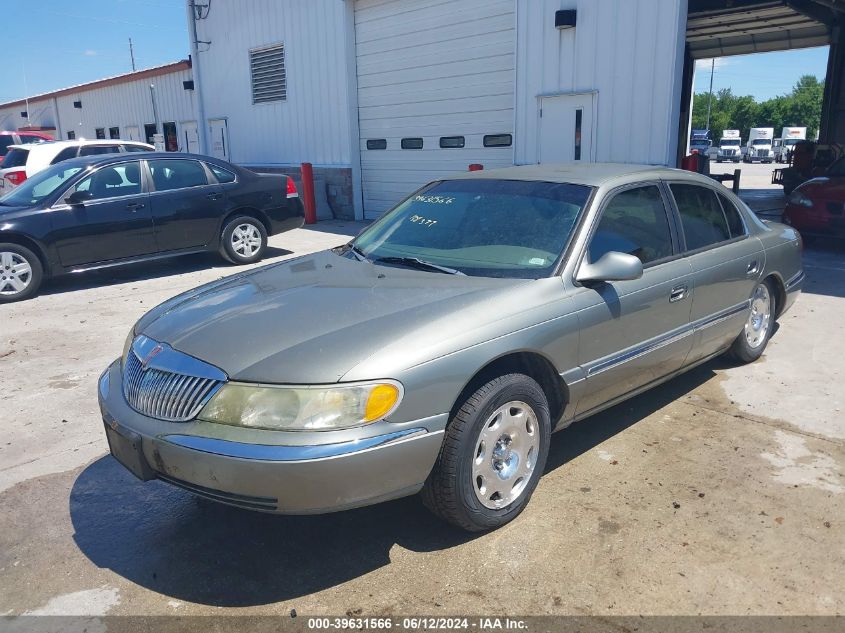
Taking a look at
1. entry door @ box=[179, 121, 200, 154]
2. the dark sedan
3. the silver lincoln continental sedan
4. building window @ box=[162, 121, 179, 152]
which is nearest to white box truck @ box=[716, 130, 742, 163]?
building window @ box=[162, 121, 179, 152]

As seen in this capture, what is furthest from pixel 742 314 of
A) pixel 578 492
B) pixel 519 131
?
pixel 519 131

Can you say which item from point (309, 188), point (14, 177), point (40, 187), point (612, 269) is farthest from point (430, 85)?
point (612, 269)

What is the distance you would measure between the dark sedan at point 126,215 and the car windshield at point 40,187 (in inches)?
0.7

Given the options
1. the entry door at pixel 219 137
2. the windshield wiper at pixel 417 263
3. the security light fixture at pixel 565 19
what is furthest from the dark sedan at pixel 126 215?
the entry door at pixel 219 137

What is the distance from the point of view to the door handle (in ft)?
13.1

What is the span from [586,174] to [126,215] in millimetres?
6317

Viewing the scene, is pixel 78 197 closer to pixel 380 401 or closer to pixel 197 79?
pixel 380 401

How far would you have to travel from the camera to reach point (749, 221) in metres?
5.01

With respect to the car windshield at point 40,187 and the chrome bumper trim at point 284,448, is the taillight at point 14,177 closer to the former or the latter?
the car windshield at point 40,187

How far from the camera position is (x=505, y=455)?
10.4ft

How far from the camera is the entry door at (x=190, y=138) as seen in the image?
65.2ft

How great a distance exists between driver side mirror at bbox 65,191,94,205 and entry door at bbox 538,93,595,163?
6306mm

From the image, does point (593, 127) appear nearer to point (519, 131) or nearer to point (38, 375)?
point (519, 131)

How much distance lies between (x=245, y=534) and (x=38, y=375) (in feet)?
10.5
